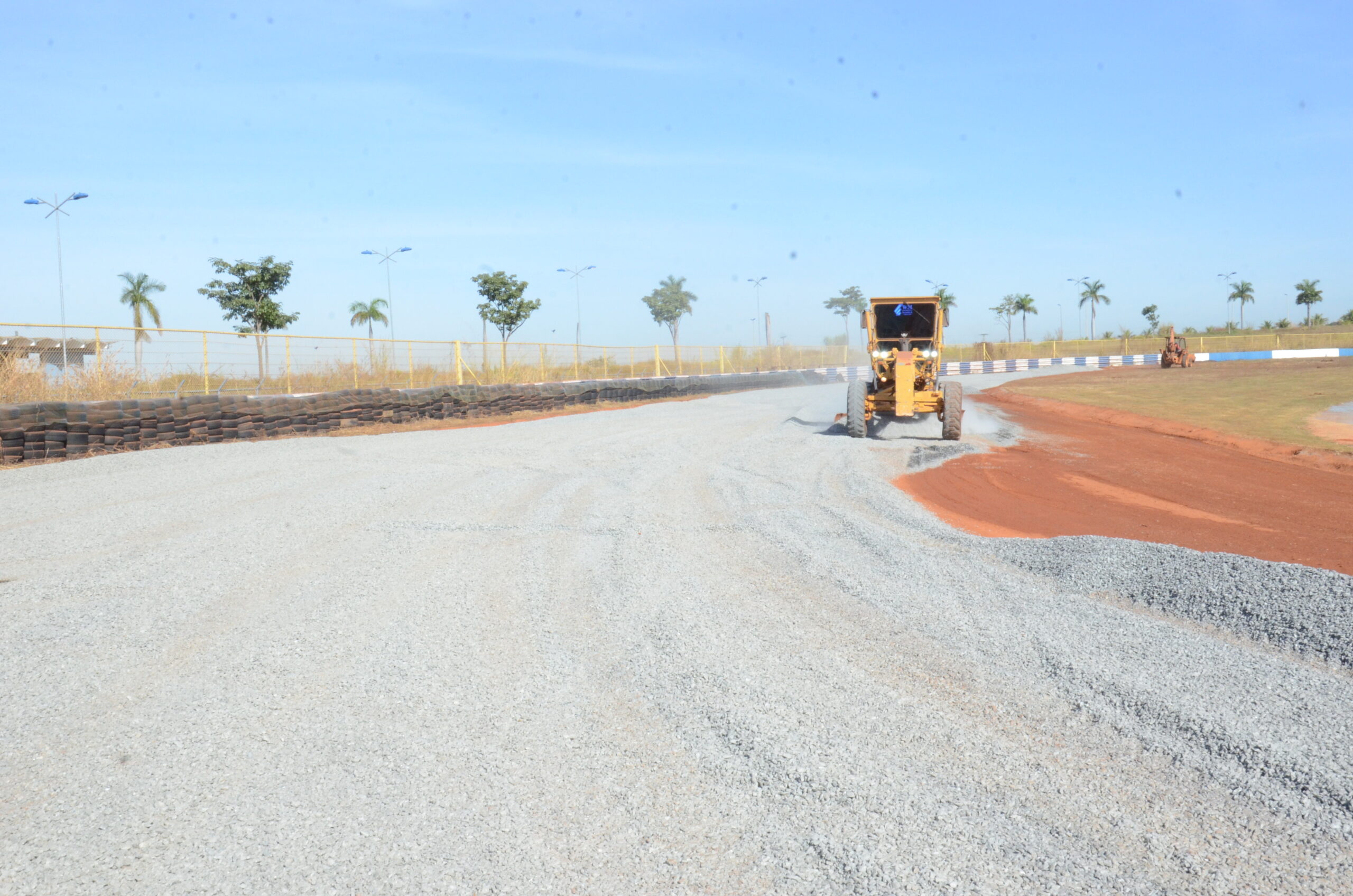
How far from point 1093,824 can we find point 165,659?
4.89 meters

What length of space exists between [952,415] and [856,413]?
6.12ft

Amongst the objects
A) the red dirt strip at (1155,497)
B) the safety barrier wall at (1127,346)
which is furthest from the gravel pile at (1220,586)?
the safety barrier wall at (1127,346)

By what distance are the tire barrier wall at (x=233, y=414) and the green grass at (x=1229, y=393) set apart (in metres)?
18.3

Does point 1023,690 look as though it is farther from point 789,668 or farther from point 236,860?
point 236,860

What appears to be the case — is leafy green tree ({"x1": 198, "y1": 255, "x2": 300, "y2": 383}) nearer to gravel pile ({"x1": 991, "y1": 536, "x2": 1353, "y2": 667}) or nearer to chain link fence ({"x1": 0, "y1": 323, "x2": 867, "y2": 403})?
chain link fence ({"x1": 0, "y1": 323, "x2": 867, "y2": 403})

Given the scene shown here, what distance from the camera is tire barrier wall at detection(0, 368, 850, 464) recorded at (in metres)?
14.0

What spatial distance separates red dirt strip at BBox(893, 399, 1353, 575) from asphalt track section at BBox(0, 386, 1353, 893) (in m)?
1.57

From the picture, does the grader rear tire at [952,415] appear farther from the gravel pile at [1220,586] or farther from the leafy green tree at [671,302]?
the leafy green tree at [671,302]

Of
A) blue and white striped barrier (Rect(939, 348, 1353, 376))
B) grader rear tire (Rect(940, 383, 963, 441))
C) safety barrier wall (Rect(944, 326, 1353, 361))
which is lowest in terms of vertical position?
grader rear tire (Rect(940, 383, 963, 441))

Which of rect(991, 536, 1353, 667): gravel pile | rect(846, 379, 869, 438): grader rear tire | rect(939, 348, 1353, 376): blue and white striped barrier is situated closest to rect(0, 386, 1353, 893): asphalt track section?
rect(991, 536, 1353, 667): gravel pile

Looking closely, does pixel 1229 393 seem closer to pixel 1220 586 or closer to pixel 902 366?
pixel 902 366

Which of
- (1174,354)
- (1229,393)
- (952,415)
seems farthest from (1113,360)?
(952,415)

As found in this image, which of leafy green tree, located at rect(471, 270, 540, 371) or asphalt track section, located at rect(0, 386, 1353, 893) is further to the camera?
leafy green tree, located at rect(471, 270, 540, 371)

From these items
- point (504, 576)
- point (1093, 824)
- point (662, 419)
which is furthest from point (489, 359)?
point (1093, 824)
